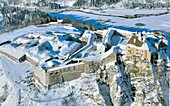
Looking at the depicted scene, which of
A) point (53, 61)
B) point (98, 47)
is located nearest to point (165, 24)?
point (98, 47)

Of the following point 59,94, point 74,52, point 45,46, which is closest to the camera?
point 59,94

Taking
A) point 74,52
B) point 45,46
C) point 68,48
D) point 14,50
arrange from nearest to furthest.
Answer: point 74,52
point 68,48
point 45,46
point 14,50

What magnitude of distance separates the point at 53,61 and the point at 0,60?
12.9 m

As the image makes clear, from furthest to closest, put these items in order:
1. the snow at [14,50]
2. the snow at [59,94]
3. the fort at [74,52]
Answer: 1. the snow at [14,50]
2. the fort at [74,52]
3. the snow at [59,94]

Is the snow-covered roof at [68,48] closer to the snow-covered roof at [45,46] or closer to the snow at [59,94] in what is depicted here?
the snow-covered roof at [45,46]

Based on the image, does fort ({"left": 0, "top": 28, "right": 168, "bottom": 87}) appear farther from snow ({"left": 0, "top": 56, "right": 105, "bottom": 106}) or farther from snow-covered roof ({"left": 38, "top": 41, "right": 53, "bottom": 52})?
snow ({"left": 0, "top": 56, "right": 105, "bottom": 106})

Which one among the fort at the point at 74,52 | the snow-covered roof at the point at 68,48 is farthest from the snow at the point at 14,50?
the snow-covered roof at the point at 68,48

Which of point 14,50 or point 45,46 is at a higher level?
point 45,46

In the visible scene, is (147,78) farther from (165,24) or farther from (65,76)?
(165,24)

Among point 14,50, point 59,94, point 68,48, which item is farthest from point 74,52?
point 14,50

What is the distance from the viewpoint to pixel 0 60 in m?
50.2

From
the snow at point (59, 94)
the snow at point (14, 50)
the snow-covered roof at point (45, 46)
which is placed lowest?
the snow at point (59, 94)

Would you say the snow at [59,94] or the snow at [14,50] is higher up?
the snow at [14,50]

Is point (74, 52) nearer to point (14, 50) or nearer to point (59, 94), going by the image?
point (59, 94)
